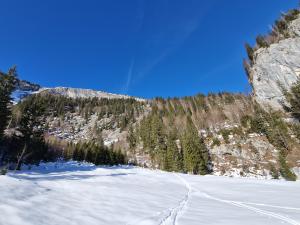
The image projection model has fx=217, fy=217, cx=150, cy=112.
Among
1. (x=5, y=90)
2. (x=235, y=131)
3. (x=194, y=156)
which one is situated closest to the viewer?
(x=5, y=90)

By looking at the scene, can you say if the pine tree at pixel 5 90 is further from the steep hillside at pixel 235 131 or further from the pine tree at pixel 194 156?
the pine tree at pixel 194 156

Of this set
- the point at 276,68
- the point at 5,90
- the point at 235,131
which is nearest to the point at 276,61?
the point at 276,68

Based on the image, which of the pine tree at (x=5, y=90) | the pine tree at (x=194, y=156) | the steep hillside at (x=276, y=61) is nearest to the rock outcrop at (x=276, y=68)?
the steep hillside at (x=276, y=61)

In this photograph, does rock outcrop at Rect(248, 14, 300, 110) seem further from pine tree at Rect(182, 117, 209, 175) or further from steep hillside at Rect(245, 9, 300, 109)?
pine tree at Rect(182, 117, 209, 175)

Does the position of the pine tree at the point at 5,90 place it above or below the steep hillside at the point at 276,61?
below

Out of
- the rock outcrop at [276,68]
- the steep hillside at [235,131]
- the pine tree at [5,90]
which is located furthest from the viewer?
the rock outcrop at [276,68]

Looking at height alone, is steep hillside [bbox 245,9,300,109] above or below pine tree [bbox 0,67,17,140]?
above

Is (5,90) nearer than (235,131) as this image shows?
Yes

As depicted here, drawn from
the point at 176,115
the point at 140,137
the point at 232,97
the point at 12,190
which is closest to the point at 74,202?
the point at 12,190

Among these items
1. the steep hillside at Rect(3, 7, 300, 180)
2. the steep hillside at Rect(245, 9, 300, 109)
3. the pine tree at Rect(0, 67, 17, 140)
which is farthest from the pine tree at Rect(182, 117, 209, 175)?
the pine tree at Rect(0, 67, 17, 140)

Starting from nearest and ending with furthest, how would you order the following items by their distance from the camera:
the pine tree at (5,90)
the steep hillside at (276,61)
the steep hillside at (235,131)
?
the pine tree at (5,90) → the steep hillside at (235,131) → the steep hillside at (276,61)

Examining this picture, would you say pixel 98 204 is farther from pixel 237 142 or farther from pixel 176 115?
pixel 176 115

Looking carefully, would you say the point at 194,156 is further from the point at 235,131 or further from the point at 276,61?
the point at 276,61

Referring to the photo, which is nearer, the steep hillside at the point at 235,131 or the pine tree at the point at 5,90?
the pine tree at the point at 5,90
